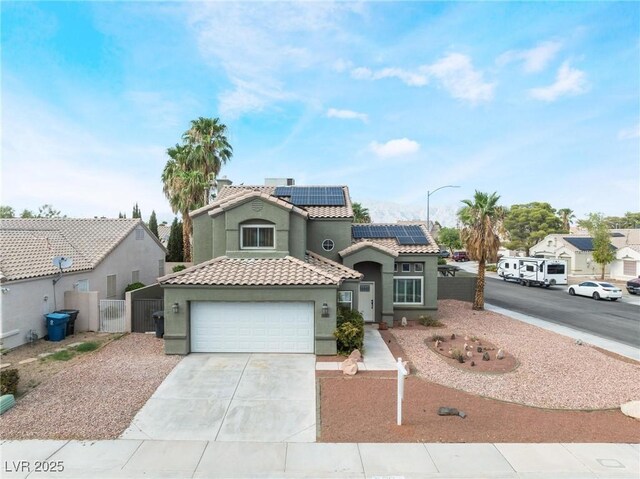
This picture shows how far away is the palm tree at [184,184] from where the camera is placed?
88.6 ft

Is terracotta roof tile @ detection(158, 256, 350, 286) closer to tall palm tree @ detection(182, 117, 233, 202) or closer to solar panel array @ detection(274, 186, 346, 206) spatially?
solar panel array @ detection(274, 186, 346, 206)

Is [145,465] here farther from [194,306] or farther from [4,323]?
→ [4,323]

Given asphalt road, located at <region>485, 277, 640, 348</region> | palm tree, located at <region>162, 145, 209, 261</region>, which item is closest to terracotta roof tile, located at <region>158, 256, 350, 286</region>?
palm tree, located at <region>162, 145, 209, 261</region>

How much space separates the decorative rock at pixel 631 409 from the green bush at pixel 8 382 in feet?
52.7

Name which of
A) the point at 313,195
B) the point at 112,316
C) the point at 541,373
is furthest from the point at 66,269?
the point at 541,373

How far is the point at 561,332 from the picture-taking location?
17109 mm

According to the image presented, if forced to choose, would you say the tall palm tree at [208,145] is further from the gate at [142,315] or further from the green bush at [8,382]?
the green bush at [8,382]

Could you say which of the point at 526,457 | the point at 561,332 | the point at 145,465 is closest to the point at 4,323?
the point at 145,465

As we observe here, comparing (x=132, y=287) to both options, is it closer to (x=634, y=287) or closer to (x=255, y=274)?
(x=255, y=274)

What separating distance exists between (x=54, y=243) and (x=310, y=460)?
1833cm

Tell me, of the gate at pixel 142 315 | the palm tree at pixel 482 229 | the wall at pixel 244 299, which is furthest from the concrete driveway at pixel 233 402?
the palm tree at pixel 482 229

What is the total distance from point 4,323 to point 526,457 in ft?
56.4

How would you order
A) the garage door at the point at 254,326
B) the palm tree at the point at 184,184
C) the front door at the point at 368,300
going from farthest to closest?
the palm tree at the point at 184,184 < the front door at the point at 368,300 < the garage door at the point at 254,326

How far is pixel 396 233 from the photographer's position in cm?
2034
